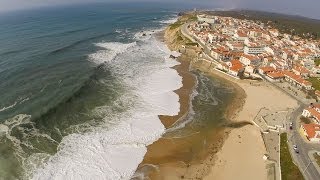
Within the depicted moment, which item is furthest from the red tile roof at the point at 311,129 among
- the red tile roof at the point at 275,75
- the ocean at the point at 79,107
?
the red tile roof at the point at 275,75

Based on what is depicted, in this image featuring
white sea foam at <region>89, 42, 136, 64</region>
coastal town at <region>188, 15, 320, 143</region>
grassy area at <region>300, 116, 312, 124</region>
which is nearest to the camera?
grassy area at <region>300, 116, 312, 124</region>

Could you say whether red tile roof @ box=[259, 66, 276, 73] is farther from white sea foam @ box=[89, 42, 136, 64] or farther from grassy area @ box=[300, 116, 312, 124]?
white sea foam @ box=[89, 42, 136, 64]

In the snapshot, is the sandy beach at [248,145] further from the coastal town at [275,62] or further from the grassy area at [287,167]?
the coastal town at [275,62]

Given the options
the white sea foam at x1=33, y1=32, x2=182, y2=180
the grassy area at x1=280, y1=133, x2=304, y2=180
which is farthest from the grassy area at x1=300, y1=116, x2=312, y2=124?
the white sea foam at x1=33, y1=32, x2=182, y2=180

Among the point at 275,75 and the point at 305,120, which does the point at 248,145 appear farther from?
the point at 275,75

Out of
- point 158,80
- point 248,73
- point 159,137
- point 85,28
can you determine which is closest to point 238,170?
point 159,137

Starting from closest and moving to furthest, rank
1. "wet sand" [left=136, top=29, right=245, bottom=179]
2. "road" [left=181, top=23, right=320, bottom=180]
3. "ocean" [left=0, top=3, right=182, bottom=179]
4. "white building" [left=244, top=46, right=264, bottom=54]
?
"road" [left=181, top=23, right=320, bottom=180] → "wet sand" [left=136, top=29, right=245, bottom=179] → "ocean" [left=0, top=3, right=182, bottom=179] → "white building" [left=244, top=46, right=264, bottom=54]
